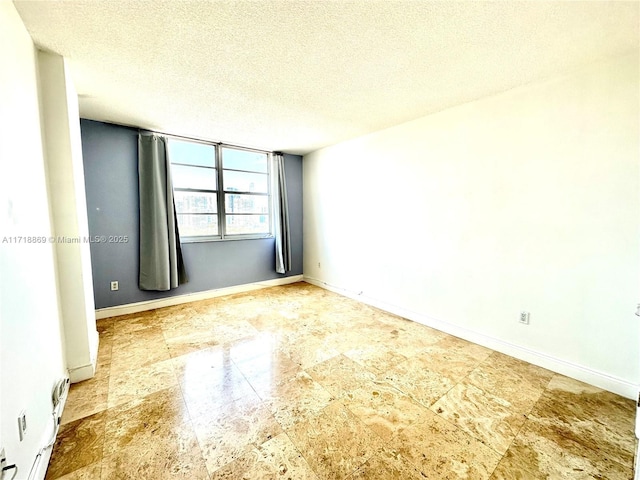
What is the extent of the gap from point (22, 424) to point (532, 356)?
337 cm

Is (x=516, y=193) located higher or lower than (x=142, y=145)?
lower

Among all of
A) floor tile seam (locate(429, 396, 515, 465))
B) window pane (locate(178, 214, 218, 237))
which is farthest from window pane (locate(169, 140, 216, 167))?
floor tile seam (locate(429, 396, 515, 465))

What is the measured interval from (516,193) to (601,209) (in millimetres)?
544

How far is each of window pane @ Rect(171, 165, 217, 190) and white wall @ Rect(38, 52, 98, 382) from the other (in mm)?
1611

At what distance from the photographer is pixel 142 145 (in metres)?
3.28

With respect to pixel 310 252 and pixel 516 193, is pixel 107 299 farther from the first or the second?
pixel 516 193

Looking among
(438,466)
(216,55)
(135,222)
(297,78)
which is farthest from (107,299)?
(438,466)

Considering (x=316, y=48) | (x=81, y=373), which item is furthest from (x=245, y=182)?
(x=81, y=373)

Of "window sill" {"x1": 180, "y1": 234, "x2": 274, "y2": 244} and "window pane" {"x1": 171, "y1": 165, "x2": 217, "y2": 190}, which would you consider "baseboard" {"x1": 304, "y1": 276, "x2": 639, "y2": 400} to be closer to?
"window sill" {"x1": 180, "y1": 234, "x2": 274, "y2": 244}

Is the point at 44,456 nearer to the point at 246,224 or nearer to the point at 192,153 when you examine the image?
the point at 246,224

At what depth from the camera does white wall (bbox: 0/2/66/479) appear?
3.51 feet

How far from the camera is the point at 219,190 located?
400 centimetres

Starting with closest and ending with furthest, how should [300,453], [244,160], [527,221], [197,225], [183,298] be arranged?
[300,453] < [527,221] < [183,298] < [197,225] < [244,160]

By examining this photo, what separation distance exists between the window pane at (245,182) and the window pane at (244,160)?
100 mm
